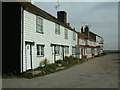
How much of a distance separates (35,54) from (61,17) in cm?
2225

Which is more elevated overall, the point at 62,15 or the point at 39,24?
the point at 62,15

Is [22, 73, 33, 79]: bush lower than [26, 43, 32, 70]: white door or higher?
lower

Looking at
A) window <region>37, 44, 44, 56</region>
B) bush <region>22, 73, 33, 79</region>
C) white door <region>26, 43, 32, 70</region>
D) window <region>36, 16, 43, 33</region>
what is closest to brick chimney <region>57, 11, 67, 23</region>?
window <region>36, 16, 43, 33</region>

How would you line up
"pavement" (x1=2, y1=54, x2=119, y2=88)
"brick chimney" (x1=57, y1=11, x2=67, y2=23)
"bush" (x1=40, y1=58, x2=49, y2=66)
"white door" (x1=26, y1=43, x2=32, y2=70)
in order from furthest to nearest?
"brick chimney" (x1=57, y1=11, x2=67, y2=23), "bush" (x1=40, y1=58, x2=49, y2=66), "white door" (x1=26, y1=43, x2=32, y2=70), "pavement" (x1=2, y1=54, x2=119, y2=88)

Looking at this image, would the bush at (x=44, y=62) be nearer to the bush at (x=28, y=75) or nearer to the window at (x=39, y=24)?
the window at (x=39, y=24)

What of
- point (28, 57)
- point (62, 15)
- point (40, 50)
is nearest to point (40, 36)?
point (40, 50)

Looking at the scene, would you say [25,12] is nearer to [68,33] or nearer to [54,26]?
[54,26]

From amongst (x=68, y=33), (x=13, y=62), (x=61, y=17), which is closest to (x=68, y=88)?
(x=13, y=62)

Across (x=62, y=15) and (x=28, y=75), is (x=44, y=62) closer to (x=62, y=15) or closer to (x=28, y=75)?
(x=28, y=75)

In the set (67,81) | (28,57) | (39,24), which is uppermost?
(39,24)

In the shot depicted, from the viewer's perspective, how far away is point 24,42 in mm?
17625

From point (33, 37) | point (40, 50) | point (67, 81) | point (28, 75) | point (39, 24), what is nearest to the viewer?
point (67, 81)

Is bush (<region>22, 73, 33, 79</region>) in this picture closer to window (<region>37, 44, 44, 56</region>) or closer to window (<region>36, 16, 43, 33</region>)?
window (<region>37, 44, 44, 56</region>)

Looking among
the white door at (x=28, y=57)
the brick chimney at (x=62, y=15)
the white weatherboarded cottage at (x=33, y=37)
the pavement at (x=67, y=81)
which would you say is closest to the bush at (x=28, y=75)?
the pavement at (x=67, y=81)
